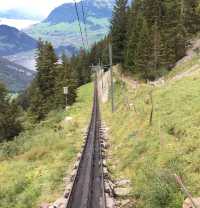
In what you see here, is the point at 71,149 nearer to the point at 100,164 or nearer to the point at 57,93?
the point at 100,164

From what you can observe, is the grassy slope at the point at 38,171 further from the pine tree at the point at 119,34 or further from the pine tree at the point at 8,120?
the pine tree at the point at 119,34

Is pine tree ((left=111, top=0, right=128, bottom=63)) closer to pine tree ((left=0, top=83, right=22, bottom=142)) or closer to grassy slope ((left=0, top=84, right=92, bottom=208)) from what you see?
pine tree ((left=0, top=83, right=22, bottom=142))

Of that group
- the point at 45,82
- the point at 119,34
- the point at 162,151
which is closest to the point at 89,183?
the point at 162,151

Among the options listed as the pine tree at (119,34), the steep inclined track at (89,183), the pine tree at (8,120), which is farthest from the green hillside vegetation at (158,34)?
the steep inclined track at (89,183)

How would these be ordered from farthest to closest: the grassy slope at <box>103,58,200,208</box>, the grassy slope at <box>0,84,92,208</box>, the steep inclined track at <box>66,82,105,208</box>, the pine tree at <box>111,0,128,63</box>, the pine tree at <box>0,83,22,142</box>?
1. the pine tree at <box>111,0,128,63</box>
2. the pine tree at <box>0,83,22,142</box>
3. the grassy slope at <box>0,84,92,208</box>
4. the steep inclined track at <box>66,82,105,208</box>
5. the grassy slope at <box>103,58,200,208</box>

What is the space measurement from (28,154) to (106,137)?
822 centimetres

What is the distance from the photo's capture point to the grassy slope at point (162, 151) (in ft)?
49.2

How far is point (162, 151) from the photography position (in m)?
19.4

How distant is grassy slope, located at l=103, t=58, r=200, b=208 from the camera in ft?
49.2

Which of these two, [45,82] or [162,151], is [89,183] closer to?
[162,151]

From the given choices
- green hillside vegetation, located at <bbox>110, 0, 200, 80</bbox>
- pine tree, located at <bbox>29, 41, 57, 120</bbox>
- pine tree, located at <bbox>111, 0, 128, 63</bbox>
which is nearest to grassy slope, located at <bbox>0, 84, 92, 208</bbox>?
green hillside vegetation, located at <bbox>110, 0, 200, 80</bbox>

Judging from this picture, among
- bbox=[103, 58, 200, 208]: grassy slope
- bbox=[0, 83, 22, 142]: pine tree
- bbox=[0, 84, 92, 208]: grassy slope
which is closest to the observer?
bbox=[103, 58, 200, 208]: grassy slope

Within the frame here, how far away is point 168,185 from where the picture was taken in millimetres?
14914

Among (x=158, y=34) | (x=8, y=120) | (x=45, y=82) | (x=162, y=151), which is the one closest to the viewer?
(x=162, y=151)
